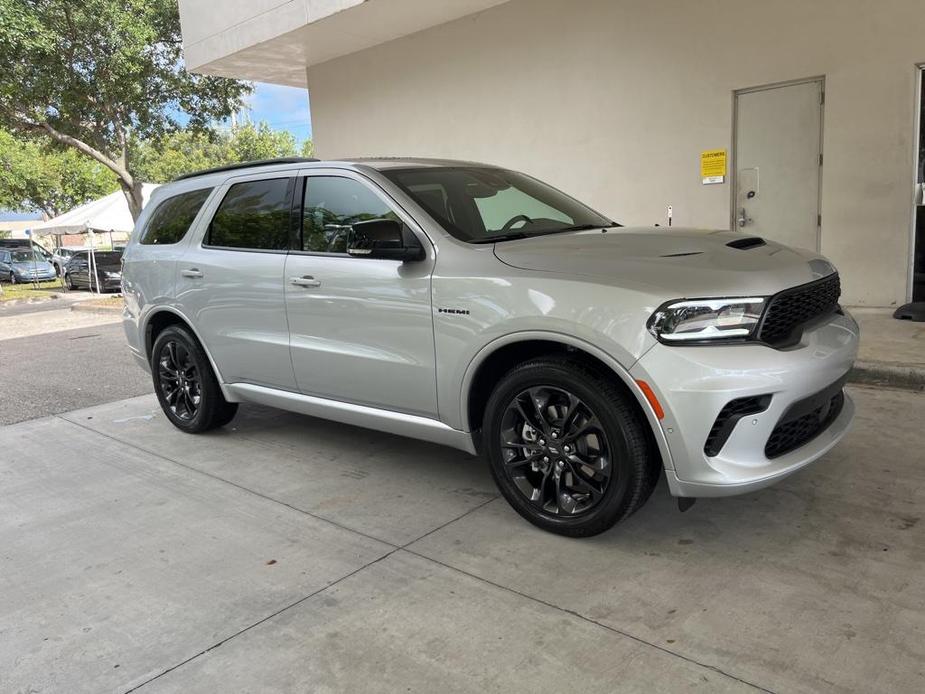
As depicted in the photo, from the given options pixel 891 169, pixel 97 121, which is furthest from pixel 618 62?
pixel 97 121

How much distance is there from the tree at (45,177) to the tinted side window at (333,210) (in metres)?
35.5

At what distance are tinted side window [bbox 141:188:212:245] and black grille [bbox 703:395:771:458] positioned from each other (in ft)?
13.0

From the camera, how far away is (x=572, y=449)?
3299mm

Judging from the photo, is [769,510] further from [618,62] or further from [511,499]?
[618,62]

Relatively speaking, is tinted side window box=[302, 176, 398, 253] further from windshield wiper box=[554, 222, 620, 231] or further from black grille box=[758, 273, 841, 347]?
black grille box=[758, 273, 841, 347]

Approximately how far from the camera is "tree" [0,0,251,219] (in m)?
15.6

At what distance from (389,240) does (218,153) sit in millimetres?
52146

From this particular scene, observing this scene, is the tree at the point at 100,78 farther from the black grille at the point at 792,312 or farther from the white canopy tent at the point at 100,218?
the black grille at the point at 792,312

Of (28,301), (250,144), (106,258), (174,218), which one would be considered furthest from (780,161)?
(250,144)

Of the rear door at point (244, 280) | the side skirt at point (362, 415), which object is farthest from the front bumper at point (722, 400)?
the rear door at point (244, 280)

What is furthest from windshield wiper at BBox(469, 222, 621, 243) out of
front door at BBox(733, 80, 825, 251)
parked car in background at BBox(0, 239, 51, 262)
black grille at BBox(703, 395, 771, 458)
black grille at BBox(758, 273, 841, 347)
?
parked car in background at BBox(0, 239, 51, 262)

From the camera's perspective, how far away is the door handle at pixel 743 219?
872 cm

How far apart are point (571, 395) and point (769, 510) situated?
1.31m

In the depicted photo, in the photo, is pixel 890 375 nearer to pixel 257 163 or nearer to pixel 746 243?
pixel 746 243
